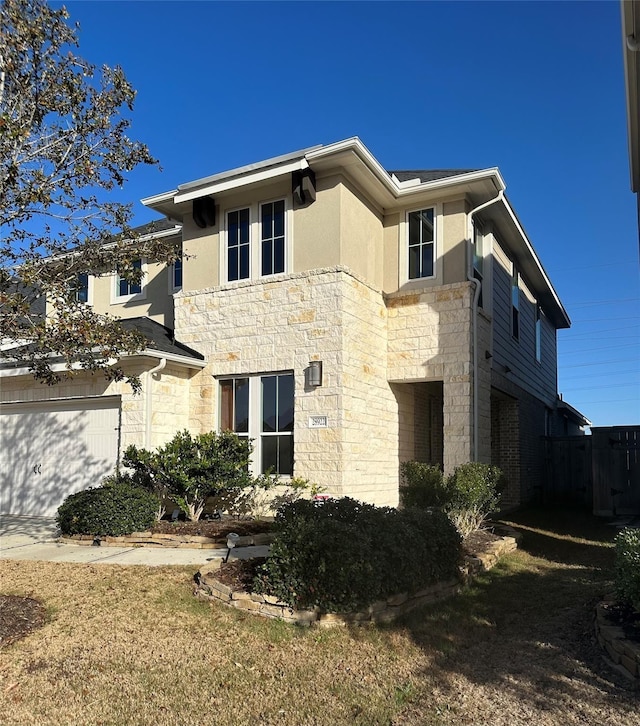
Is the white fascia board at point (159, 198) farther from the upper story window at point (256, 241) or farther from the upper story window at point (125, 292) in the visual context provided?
the upper story window at point (125, 292)

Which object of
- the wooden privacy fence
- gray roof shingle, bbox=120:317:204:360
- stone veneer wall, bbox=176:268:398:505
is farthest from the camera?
the wooden privacy fence

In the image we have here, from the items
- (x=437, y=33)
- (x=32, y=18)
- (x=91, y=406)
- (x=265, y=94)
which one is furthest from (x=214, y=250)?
(x=32, y=18)

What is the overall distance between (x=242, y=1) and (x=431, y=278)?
559 cm

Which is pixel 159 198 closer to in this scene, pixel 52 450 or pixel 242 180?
pixel 242 180

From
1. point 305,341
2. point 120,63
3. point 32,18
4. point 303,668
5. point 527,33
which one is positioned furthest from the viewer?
point 305,341

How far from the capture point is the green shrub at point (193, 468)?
30.3ft

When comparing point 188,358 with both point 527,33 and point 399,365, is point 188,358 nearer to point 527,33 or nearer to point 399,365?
point 399,365

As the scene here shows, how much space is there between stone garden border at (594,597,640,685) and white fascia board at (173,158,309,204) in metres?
8.09

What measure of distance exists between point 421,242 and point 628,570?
8.01 m

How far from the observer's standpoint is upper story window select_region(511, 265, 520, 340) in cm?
1504

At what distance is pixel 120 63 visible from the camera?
6.28 metres

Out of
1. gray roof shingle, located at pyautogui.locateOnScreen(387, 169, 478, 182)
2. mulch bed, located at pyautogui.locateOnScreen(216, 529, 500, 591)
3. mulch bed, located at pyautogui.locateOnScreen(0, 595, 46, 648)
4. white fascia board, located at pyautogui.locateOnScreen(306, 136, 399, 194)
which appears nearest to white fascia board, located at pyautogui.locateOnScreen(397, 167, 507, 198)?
gray roof shingle, located at pyautogui.locateOnScreen(387, 169, 478, 182)

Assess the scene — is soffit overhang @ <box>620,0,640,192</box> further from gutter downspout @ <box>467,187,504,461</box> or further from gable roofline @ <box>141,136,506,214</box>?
gutter downspout @ <box>467,187,504,461</box>

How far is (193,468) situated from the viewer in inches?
364
